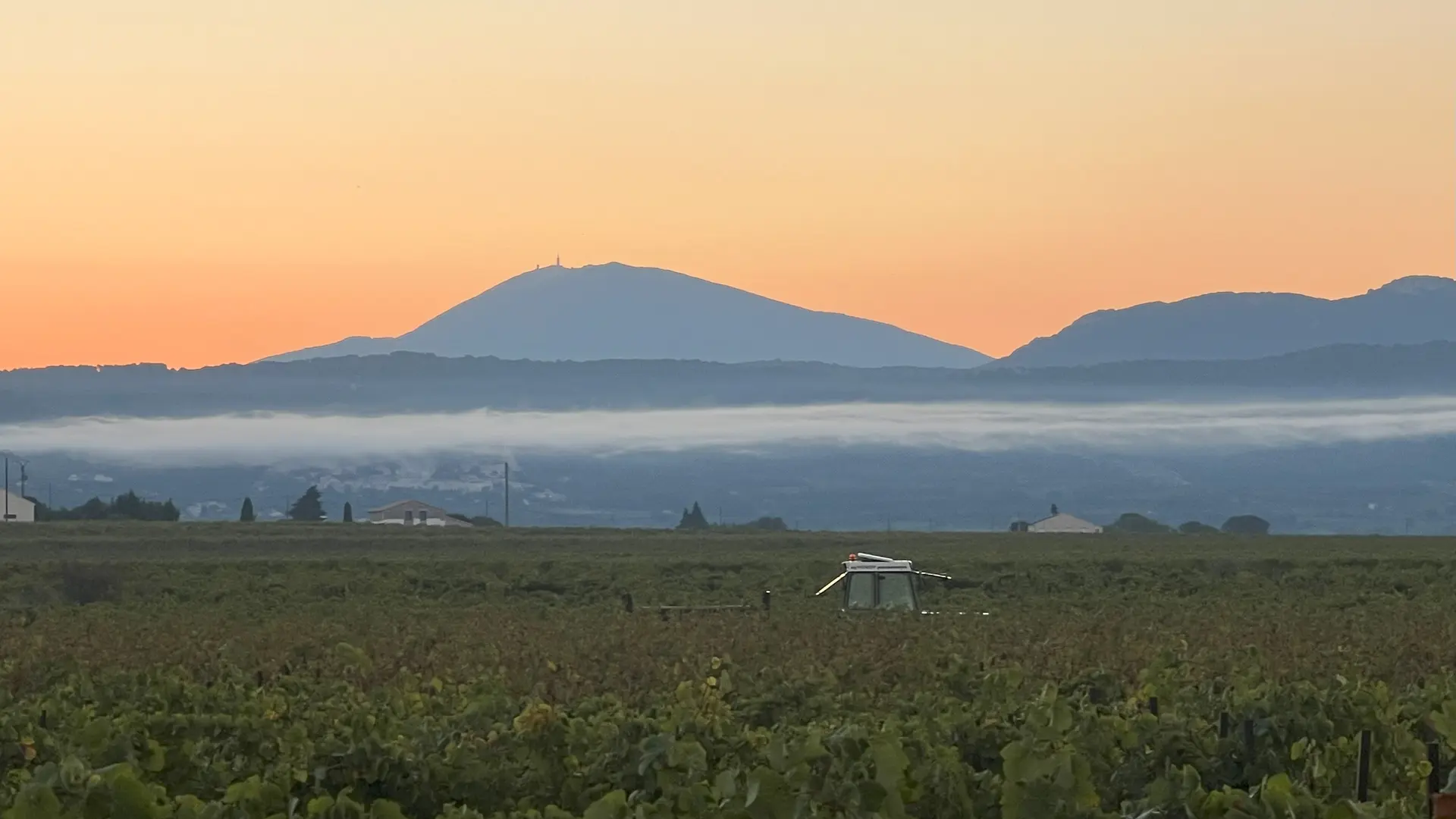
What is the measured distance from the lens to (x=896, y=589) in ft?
101

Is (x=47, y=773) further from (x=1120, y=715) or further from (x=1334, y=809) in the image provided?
(x=1120, y=715)

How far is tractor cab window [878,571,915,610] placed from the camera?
101 ft

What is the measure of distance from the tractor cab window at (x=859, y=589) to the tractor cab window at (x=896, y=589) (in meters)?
0.18

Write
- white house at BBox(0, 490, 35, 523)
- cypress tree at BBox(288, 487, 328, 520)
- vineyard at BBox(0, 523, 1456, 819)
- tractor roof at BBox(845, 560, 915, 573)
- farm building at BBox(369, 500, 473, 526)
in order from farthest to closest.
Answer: farm building at BBox(369, 500, 473, 526), cypress tree at BBox(288, 487, 328, 520), white house at BBox(0, 490, 35, 523), tractor roof at BBox(845, 560, 915, 573), vineyard at BBox(0, 523, 1456, 819)

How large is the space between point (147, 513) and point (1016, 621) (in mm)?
107744

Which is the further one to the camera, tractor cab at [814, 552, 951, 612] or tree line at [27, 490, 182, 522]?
tree line at [27, 490, 182, 522]

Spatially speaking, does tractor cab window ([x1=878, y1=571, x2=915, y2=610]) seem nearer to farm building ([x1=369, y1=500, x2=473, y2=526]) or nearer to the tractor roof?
the tractor roof

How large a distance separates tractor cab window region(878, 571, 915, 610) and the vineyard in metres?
1.10

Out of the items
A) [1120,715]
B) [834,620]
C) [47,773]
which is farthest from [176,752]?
[834,620]

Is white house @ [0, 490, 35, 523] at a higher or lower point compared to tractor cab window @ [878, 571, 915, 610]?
higher

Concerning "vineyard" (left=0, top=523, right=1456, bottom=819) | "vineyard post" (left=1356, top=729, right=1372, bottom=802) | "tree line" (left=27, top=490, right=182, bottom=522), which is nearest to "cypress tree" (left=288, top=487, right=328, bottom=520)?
"tree line" (left=27, top=490, right=182, bottom=522)

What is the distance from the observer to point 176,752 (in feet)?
44.3

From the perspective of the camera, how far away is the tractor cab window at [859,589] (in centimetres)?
3086

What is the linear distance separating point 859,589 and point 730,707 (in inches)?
563
